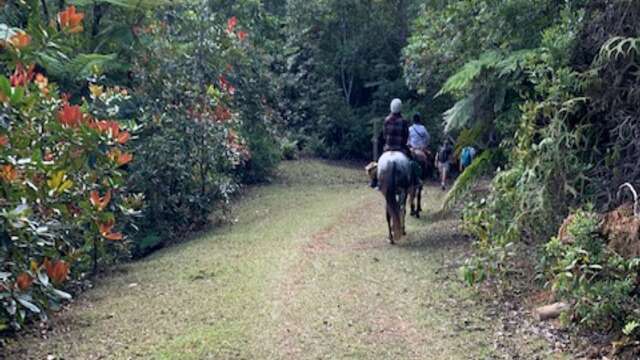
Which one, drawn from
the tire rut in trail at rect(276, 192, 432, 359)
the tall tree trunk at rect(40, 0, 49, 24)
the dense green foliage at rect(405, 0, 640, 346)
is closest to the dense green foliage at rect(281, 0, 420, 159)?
the tall tree trunk at rect(40, 0, 49, 24)

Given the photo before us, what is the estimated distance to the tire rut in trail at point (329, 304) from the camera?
22.0 ft

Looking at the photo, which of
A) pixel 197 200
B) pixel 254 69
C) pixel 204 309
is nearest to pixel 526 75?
pixel 204 309

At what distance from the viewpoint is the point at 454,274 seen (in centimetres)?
931

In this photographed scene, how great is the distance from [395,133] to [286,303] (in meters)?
4.59

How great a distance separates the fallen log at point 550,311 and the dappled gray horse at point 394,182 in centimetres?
461

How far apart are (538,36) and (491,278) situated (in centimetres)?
339

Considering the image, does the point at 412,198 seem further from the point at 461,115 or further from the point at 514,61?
the point at 514,61

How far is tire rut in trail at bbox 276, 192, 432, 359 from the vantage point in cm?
669

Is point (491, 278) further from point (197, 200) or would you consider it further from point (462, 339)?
point (197, 200)

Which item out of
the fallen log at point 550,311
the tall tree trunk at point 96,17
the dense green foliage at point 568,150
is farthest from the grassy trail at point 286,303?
the tall tree trunk at point 96,17

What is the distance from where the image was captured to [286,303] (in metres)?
7.93

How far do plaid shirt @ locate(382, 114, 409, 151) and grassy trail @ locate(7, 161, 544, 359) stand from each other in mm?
1414

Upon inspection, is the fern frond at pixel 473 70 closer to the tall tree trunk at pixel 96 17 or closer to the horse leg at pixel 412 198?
the horse leg at pixel 412 198

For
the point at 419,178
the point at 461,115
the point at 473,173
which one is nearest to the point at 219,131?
the point at 419,178
